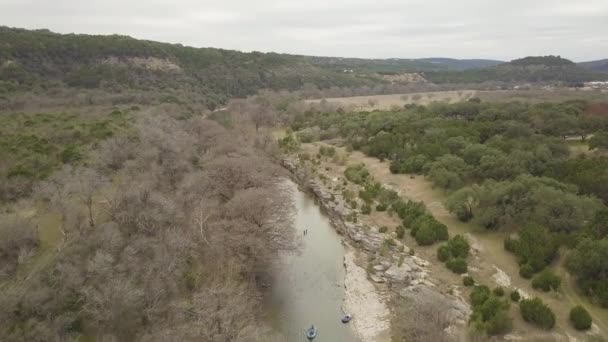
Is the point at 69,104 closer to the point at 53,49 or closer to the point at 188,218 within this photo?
the point at 53,49

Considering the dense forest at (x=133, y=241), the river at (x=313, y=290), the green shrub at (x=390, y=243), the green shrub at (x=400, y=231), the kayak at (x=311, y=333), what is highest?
the dense forest at (x=133, y=241)

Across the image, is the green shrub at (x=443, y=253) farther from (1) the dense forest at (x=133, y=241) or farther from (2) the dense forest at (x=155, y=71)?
(2) the dense forest at (x=155, y=71)

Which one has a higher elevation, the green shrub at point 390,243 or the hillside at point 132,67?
the hillside at point 132,67

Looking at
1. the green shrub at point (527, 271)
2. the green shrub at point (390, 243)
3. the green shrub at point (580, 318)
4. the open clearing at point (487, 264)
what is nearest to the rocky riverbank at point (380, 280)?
the green shrub at point (390, 243)

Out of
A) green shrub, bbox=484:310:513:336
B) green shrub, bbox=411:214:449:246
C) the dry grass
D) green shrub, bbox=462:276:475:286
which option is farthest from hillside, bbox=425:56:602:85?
A: green shrub, bbox=484:310:513:336

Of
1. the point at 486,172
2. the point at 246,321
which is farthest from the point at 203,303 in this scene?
the point at 486,172
